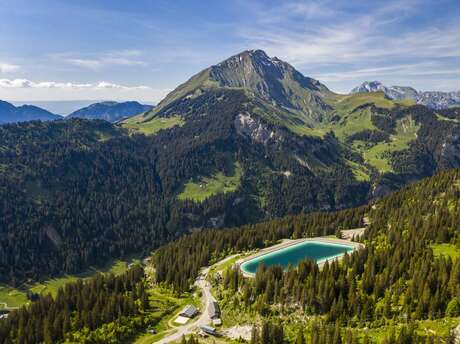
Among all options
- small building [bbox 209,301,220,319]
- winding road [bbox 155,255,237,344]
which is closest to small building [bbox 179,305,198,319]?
winding road [bbox 155,255,237,344]

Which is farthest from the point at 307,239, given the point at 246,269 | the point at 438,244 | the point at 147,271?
the point at 147,271

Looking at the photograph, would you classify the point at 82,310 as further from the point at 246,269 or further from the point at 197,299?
the point at 246,269

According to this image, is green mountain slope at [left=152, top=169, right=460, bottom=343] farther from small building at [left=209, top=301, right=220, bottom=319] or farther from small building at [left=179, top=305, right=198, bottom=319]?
small building at [left=179, top=305, right=198, bottom=319]

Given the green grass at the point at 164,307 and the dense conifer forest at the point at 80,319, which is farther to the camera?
the green grass at the point at 164,307

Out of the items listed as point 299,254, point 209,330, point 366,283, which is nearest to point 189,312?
point 209,330

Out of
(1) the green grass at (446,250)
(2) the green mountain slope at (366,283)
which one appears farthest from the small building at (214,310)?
(1) the green grass at (446,250)

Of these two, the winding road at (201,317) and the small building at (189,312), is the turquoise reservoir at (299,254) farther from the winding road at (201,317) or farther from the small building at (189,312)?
the small building at (189,312)
